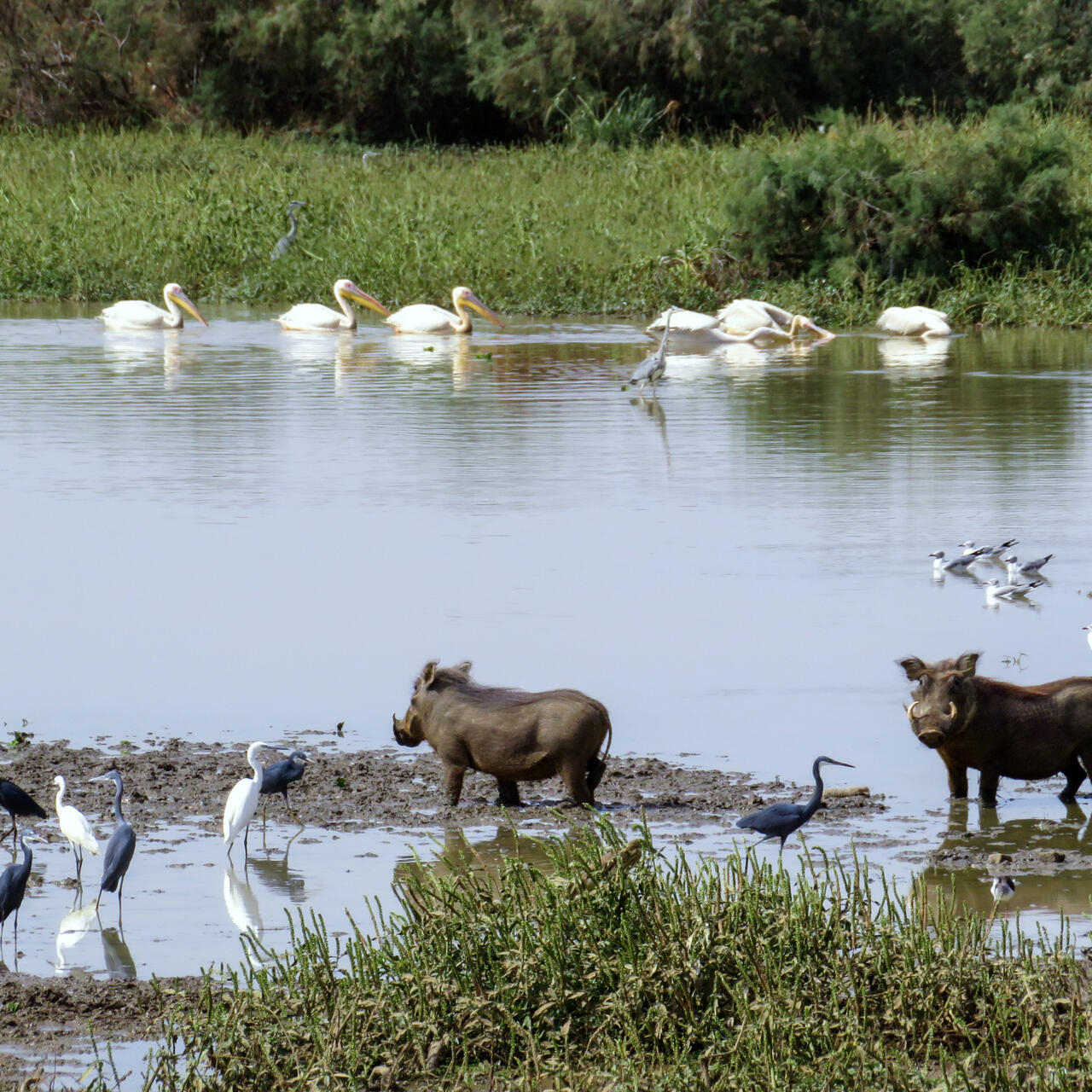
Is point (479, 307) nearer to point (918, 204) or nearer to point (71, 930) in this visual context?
point (918, 204)

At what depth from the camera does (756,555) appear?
10.7m

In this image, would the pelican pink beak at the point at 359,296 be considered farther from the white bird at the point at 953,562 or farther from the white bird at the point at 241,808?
the white bird at the point at 241,808

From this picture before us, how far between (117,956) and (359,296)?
73.9 feet

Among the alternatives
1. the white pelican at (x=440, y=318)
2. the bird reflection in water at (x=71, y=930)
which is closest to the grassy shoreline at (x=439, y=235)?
the white pelican at (x=440, y=318)

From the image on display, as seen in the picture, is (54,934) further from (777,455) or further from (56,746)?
(777,455)

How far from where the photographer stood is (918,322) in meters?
23.9

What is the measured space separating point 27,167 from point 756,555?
89.7ft

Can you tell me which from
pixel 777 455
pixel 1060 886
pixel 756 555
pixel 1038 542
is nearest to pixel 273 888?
pixel 1060 886

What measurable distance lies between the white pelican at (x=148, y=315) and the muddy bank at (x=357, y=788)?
1900cm

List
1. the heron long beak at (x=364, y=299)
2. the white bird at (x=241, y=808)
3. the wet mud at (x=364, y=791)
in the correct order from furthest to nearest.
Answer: the heron long beak at (x=364, y=299) < the wet mud at (x=364, y=791) < the white bird at (x=241, y=808)

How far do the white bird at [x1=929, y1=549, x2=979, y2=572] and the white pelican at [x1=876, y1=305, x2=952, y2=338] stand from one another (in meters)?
14.1

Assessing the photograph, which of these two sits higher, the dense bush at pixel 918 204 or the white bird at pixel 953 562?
the dense bush at pixel 918 204

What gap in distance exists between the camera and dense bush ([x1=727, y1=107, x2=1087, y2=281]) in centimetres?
2552

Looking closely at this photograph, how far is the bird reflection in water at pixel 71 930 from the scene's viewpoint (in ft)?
16.9
